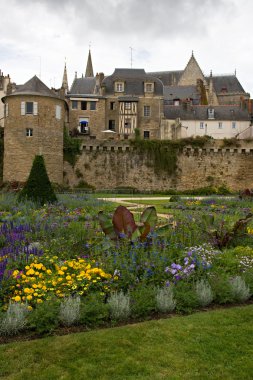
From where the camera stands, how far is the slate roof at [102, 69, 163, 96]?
43.4m

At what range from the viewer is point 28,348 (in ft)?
14.4

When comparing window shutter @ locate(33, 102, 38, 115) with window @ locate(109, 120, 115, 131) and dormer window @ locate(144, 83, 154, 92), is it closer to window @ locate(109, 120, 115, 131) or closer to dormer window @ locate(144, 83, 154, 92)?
window @ locate(109, 120, 115, 131)

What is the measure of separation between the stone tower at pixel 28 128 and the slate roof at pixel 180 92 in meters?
20.7

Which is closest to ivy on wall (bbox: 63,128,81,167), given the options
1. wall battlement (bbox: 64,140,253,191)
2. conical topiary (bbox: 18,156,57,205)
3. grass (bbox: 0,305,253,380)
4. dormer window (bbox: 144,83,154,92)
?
wall battlement (bbox: 64,140,253,191)

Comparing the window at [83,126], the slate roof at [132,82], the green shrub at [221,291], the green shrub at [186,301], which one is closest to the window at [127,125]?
the slate roof at [132,82]

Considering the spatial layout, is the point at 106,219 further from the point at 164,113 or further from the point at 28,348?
the point at 164,113

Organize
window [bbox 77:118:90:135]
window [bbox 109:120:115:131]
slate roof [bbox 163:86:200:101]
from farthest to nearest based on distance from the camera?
slate roof [bbox 163:86:200:101] < window [bbox 109:120:115:131] < window [bbox 77:118:90:135]

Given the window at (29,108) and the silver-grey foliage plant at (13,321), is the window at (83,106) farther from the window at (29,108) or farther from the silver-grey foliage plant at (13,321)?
the silver-grey foliage plant at (13,321)

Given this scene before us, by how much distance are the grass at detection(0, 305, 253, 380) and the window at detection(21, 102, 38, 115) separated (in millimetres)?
26954

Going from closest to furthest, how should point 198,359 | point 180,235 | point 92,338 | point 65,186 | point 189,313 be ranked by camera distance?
point 198,359 → point 92,338 → point 189,313 → point 180,235 → point 65,186

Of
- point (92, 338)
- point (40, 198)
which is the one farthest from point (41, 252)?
point (40, 198)

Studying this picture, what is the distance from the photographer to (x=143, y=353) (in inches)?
171

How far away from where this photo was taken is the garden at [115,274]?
200 inches

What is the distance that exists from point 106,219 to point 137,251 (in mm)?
1307
